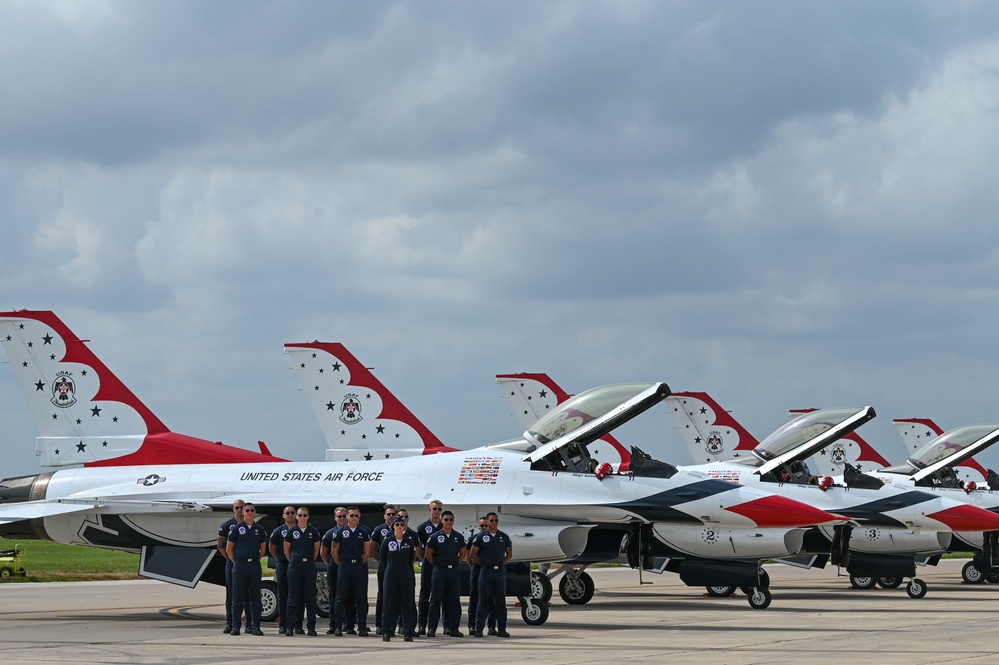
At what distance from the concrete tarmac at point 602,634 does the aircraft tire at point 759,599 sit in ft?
0.55

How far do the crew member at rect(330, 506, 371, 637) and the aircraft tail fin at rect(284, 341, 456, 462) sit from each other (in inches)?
513

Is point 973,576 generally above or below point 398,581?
above

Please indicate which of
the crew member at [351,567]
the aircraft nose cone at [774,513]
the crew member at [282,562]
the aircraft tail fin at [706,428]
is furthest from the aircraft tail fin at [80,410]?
the aircraft tail fin at [706,428]

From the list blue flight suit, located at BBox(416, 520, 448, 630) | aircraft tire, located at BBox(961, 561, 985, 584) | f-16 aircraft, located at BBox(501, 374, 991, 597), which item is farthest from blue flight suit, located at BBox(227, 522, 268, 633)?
aircraft tire, located at BBox(961, 561, 985, 584)

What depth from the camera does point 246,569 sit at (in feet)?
51.3

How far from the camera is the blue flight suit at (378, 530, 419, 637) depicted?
591 inches

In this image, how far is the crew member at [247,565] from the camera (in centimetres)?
1563

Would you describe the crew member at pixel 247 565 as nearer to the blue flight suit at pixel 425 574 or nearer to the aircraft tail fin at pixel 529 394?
the blue flight suit at pixel 425 574

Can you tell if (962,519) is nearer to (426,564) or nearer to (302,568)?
(426,564)

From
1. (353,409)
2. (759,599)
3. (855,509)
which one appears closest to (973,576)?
(855,509)

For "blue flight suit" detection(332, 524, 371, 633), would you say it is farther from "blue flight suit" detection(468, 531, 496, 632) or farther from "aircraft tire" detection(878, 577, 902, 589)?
"aircraft tire" detection(878, 577, 902, 589)

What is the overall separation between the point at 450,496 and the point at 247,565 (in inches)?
149

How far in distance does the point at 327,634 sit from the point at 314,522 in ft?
11.4

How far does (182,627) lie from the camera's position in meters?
17.0
